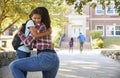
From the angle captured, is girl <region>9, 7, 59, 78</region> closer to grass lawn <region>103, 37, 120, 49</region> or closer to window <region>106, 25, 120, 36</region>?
grass lawn <region>103, 37, 120, 49</region>

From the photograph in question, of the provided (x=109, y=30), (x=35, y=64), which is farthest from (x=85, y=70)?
(x=109, y=30)

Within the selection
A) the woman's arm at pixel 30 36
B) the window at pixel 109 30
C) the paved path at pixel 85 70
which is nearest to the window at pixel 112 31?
the window at pixel 109 30

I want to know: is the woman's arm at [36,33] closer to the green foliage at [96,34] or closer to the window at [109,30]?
the green foliage at [96,34]

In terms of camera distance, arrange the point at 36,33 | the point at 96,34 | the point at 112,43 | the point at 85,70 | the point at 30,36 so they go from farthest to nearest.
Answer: the point at 96,34, the point at 112,43, the point at 85,70, the point at 30,36, the point at 36,33

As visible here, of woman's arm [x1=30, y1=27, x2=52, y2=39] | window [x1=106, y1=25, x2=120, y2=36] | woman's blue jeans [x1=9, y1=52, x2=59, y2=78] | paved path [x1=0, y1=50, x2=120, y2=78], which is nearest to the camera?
woman's blue jeans [x1=9, y1=52, x2=59, y2=78]

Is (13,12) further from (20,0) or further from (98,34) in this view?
(98,34)

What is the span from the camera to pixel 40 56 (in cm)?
594

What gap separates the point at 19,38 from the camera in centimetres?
659

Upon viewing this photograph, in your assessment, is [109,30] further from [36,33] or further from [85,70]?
[36,33]

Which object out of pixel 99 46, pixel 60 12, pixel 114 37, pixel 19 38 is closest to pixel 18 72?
pixel 19 38

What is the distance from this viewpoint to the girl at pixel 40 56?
19.4 feet

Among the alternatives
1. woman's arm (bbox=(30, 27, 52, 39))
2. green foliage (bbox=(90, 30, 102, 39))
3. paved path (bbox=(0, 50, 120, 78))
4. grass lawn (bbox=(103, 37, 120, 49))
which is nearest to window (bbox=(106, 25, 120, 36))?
grass lawn (bbox=(103, 37, 120, 49))

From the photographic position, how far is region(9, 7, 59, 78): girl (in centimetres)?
590

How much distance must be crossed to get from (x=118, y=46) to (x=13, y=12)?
3015cm
